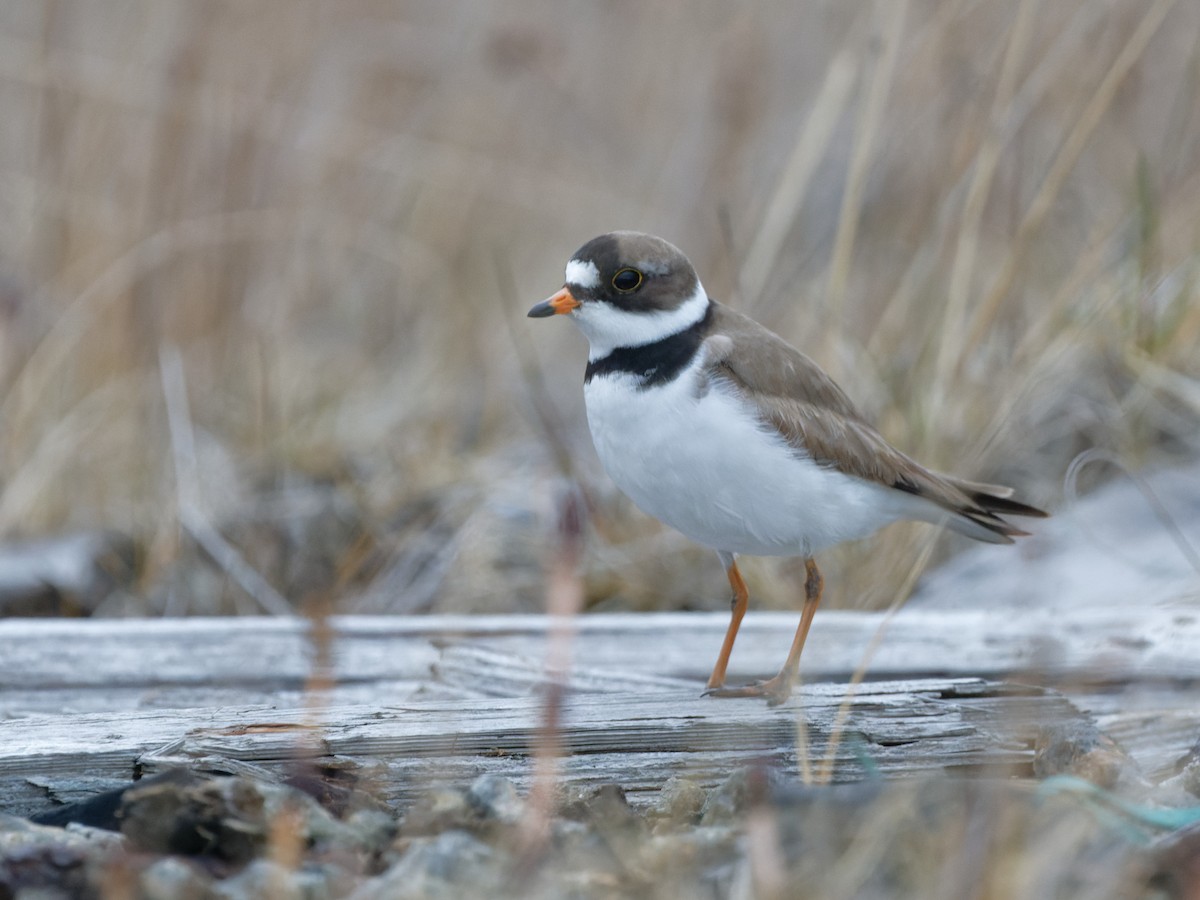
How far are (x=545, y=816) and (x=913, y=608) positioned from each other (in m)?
2.22

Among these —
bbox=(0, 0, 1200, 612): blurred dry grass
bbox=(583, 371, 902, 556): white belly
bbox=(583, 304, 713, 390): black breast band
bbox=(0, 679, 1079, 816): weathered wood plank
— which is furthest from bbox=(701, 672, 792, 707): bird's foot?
bbox=(0, 0, 1200, 612): blurred dry grass

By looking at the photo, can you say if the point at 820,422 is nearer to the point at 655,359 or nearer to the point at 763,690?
the point at 655,359

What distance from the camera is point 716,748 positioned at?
2350mm

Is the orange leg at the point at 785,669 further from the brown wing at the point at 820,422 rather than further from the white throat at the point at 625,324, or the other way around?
the white throat at the point at 625,324

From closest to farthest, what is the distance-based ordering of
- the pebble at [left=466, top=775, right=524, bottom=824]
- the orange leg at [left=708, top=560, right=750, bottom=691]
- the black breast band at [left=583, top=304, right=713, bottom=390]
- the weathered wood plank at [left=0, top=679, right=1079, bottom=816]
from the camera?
1. the pebble at [left=466, top=775, right=524, bottom=824]
2. the weathered wood plank at [left=0, top=679, right=1079, bottom=816]
3. the black breast band at [left=583, top=304, right=713, bottom=390]
4. the orange leg at [left=708, top=560, right=750, bottom=691]

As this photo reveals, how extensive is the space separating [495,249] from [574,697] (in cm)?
331

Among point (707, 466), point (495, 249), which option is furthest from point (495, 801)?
point (495, 249)

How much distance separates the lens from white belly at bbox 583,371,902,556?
2.74 metres

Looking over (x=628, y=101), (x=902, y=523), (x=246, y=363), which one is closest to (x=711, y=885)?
(x=902, y=523)

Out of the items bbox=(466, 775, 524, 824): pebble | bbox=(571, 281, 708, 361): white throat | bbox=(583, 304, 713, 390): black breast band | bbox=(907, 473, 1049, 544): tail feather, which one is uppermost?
bbox=(571, 281, 708, 361): white throat

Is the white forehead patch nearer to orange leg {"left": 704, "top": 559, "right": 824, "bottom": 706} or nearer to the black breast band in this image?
the black breast band

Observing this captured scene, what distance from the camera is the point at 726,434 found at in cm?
274

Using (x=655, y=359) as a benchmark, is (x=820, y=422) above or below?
below

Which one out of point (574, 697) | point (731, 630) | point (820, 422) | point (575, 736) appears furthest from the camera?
point (731, 630)
